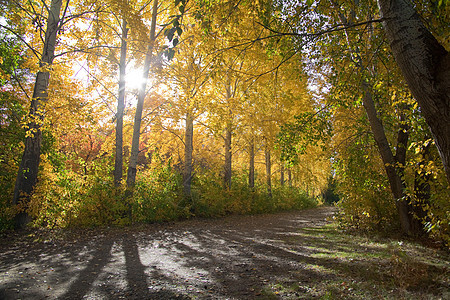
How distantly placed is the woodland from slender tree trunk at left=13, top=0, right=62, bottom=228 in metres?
0.04

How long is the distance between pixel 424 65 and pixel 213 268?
3.96m

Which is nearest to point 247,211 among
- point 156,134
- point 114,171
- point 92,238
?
point 156,134

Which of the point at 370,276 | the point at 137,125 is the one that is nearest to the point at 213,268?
the point at 370,276

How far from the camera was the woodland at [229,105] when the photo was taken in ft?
11.8

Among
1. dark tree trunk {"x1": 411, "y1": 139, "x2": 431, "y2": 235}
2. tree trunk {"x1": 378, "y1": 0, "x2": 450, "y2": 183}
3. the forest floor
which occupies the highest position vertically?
tree trunk {"x1": 378, "y1": 0, "x2": 450, "y2": 183}

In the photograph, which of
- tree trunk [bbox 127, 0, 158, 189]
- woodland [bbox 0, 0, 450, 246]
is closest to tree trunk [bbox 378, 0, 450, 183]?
woodland [bbox 0, 0, 450, 246]

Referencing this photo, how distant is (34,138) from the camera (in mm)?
7613

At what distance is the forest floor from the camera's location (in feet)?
10.7

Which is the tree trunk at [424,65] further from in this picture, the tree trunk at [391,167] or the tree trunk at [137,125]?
the tree trunk at [137,125]

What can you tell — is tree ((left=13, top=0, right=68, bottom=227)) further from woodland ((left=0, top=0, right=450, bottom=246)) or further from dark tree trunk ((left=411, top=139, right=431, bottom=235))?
dark tree trunk ((left=411, top=139, right=431, bottom=235))

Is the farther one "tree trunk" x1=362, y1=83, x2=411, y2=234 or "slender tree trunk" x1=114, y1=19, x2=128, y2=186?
"slender tree trunk" x1=114, y1=19, x2=128, y2=186

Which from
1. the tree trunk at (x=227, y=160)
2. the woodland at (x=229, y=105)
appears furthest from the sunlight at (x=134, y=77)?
the tree trunk at (x=227, y=160)

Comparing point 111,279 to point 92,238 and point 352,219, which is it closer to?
point 92,238

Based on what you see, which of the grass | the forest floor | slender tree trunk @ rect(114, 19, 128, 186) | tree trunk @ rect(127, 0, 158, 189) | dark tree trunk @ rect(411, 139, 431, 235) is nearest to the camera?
the grass
